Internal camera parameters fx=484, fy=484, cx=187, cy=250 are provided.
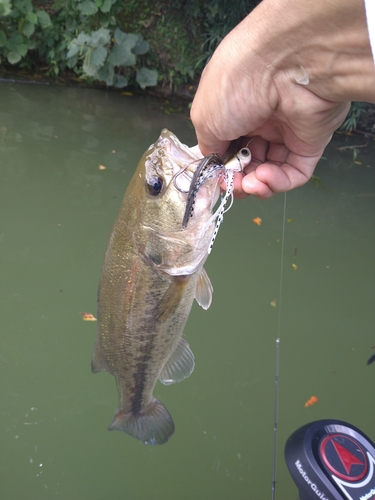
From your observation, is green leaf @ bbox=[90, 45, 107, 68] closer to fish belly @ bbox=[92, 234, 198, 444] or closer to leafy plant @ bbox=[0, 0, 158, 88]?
leafy plant @ bbox=[0, 0, 158, 88]

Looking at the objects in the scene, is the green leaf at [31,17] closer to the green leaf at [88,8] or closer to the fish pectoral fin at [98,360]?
the green leaf at [88,8]

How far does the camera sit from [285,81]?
1311 millimetres

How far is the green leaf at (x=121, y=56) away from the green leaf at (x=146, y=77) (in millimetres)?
364

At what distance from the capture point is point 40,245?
3.92 meters

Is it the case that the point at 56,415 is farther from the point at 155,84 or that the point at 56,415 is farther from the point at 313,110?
the point at 155,84

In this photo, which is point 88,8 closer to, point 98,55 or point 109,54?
point 109,54

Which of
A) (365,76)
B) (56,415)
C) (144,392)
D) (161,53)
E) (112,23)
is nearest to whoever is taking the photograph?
(365,76)

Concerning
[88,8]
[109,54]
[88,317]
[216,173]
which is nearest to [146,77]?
[109,54]

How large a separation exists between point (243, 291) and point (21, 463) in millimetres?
1943

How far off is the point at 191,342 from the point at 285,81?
2301 mm

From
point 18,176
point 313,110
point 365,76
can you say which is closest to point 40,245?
point 18,176

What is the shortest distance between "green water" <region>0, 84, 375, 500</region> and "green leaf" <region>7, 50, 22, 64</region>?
7.86 ft

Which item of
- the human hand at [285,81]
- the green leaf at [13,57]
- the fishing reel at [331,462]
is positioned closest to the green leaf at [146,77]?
the green leaf at [13,57]

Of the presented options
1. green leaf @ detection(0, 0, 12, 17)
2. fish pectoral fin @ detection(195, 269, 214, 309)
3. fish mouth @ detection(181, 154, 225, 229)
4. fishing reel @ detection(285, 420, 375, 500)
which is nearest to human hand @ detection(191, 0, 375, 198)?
fish mouth @ detection(181, 154, 225, 229)
